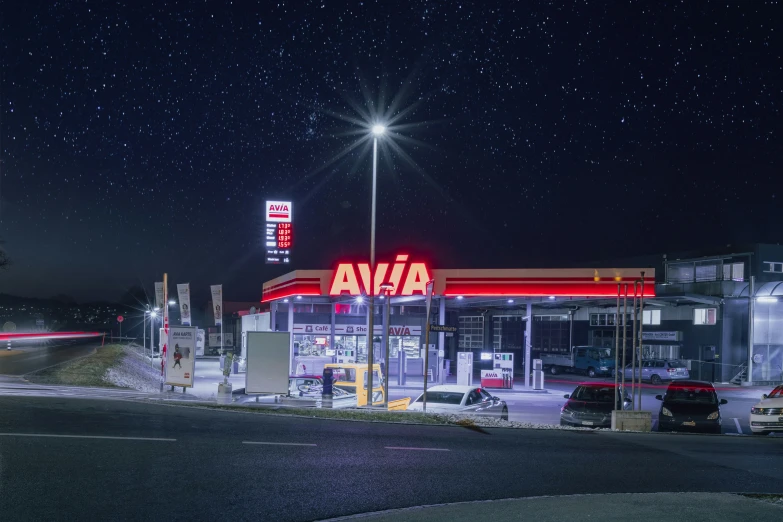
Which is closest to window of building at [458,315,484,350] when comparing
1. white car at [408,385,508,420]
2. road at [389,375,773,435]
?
road at [389,375,773,435]

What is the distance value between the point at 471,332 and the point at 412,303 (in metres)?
26.5

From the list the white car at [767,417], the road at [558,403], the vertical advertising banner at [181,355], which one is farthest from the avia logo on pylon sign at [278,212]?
the white car at [767,417]

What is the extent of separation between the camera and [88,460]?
394 inches

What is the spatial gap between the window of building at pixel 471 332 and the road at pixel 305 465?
5304 cm

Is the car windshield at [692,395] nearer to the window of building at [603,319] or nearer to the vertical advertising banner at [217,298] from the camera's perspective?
the vertical advertising banner at [217,298]

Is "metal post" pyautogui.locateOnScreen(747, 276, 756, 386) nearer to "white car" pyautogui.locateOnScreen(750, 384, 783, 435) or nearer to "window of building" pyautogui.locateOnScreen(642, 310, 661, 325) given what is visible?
"window of building" pyautogui.locateOnScreen(642, 310, 661, 325)

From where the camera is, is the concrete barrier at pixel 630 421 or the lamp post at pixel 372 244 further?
the lamp post at pixel 372 244

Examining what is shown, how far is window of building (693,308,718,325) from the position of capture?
147 ft

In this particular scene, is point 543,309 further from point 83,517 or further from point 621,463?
point 83,517

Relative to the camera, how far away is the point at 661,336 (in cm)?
4894

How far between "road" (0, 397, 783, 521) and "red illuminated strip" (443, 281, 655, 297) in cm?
2068

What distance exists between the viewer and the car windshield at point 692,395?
20.3 m

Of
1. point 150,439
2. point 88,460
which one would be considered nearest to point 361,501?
point 88,460

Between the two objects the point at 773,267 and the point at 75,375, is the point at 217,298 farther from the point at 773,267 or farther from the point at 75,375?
the point at 773,267
